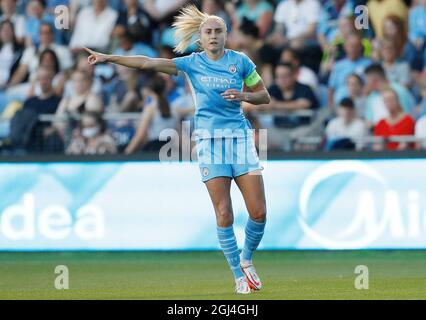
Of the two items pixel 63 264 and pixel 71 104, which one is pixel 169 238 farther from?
pixel 71 104

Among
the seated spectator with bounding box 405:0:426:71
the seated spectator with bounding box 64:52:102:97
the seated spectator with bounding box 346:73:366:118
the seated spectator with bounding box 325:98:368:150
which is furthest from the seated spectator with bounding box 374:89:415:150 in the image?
the seated spectator with bounding box 64:52:102:97

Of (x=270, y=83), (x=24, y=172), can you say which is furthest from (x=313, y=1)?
Result: (x=24, y=172)

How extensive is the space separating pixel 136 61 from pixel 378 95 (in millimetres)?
6887

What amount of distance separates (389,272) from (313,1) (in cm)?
657

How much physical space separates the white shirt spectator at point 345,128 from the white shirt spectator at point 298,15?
229 cm

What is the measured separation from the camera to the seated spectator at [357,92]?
16.8 m

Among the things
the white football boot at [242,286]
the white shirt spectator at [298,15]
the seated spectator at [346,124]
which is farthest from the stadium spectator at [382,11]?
the white football boot at [242,286]

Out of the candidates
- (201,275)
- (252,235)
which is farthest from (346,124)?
(252,235)

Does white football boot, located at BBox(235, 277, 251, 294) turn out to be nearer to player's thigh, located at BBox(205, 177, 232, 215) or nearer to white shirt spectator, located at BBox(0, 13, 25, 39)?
player's thigh, located at BBox(205, 177, 232, 215)

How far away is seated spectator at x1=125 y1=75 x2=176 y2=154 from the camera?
16688mm

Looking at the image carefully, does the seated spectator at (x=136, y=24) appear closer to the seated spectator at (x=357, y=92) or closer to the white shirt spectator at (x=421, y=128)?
the seated spectator at (x=357, y=92)

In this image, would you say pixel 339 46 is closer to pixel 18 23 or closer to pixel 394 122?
pixel 394 122

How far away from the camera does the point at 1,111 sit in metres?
18.6

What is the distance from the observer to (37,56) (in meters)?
18.9
